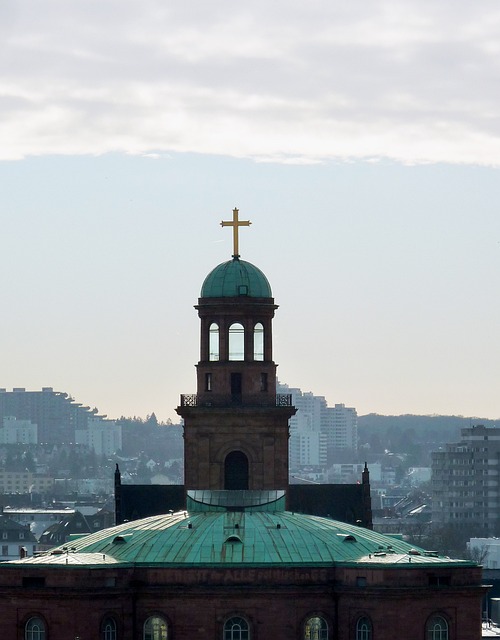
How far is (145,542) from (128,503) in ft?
148

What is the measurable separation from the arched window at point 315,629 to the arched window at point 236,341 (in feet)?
68.7

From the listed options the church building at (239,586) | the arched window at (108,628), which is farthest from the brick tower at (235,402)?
the arched window at (108,628)

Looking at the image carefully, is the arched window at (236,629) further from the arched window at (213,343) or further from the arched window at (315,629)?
the arched window at (213,343)

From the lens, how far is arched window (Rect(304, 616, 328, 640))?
128 metres

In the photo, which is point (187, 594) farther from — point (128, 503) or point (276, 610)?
point (128, 503)

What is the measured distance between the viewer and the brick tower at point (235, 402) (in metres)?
146

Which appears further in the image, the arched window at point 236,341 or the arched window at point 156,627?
the arched window at point 236,341

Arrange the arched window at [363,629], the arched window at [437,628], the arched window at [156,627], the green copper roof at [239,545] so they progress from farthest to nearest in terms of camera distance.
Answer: the green copper roof at [239,545] → the arched window at [156,627] → the arched window at [437,628] → the arched window at [363,629]

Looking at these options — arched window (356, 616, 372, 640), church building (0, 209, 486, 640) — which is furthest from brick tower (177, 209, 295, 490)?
arched window (356, 616, 372, 640)

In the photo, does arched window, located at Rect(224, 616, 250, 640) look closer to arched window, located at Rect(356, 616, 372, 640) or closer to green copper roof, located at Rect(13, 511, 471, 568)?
green copper roof, located at Rect(13, 511, 471, 568)

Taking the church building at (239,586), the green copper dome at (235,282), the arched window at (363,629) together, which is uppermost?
the green copper dome at (235,282)

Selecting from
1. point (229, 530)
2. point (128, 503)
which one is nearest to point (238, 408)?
point (229, 530)

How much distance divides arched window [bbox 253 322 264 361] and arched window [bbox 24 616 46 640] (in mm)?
23375

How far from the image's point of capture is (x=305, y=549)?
131 metres
